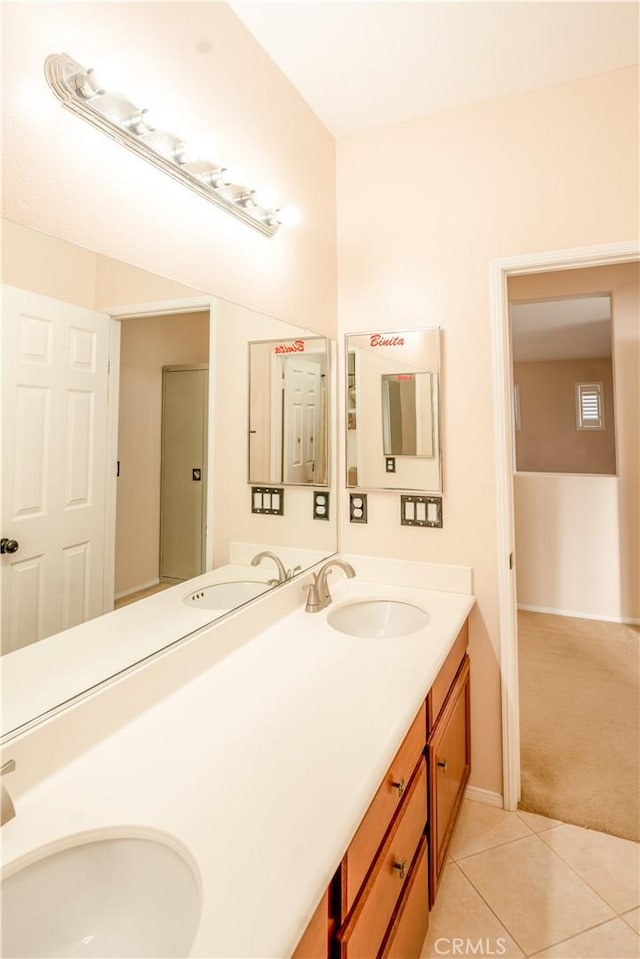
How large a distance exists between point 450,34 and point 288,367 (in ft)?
3.86

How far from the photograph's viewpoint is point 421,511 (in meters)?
2.00

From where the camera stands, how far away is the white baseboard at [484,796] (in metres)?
1.89

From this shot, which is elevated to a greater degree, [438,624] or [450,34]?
[450,34]

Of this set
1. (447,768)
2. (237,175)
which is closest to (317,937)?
(447,768)

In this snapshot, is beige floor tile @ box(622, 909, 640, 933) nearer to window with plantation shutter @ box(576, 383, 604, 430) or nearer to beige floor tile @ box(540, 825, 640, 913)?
beige floor tile @ box(540, 825, 640, 913)

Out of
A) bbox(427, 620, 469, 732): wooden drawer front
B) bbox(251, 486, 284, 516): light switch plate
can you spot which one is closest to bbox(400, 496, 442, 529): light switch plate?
bbox(427, 620, 469, 732): wooden drawer front

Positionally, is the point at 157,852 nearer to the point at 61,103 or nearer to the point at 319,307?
the point at 61,103

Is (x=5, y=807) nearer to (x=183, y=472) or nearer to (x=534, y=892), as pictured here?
(x=183, y=472)

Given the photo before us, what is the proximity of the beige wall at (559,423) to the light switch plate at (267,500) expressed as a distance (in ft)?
16.3

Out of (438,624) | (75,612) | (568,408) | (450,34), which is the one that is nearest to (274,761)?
(75,612)

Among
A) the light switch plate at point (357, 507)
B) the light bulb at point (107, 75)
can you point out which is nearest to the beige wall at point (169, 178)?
the light bulb at point (107, 75)

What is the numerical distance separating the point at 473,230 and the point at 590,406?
4648 mm

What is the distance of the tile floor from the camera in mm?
1353

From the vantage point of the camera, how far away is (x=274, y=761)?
2.98 ft
